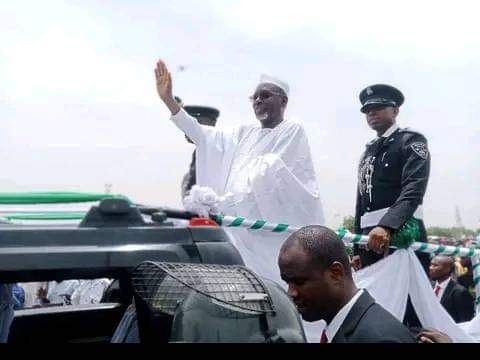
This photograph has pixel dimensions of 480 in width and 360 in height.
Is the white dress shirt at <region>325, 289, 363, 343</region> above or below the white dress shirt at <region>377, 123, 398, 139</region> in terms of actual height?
below

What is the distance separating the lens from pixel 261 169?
425 cm

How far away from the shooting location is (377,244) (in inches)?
159

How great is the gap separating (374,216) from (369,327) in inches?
97.4

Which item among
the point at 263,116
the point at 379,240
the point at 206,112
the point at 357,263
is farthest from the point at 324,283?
the point at 206,112

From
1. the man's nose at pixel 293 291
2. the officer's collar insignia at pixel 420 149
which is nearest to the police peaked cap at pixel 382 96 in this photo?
the officer's collar insignia at pixel 420 149

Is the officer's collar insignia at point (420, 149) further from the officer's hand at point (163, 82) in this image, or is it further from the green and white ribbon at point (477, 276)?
the officer's hand at point (163, 82)

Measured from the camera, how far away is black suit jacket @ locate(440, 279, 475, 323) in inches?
275

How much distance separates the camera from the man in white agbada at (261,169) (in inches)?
164

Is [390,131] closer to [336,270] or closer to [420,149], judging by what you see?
[420,149]

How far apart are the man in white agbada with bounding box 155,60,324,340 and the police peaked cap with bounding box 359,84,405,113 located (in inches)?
22.8

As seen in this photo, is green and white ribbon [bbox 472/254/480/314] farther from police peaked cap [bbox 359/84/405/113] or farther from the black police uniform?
police peaked cap [bbox 359/84/405/113]

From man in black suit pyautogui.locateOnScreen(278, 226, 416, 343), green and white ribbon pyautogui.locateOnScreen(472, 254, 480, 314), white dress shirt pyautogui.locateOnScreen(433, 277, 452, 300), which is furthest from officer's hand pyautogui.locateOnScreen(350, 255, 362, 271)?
white dress shirt pyautogui.locateOnScreen(433, 277, 452, 300)

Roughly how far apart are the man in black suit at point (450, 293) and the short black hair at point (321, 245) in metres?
5.04

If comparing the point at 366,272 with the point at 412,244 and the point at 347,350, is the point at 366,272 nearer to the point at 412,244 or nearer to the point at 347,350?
the point at 412,244
